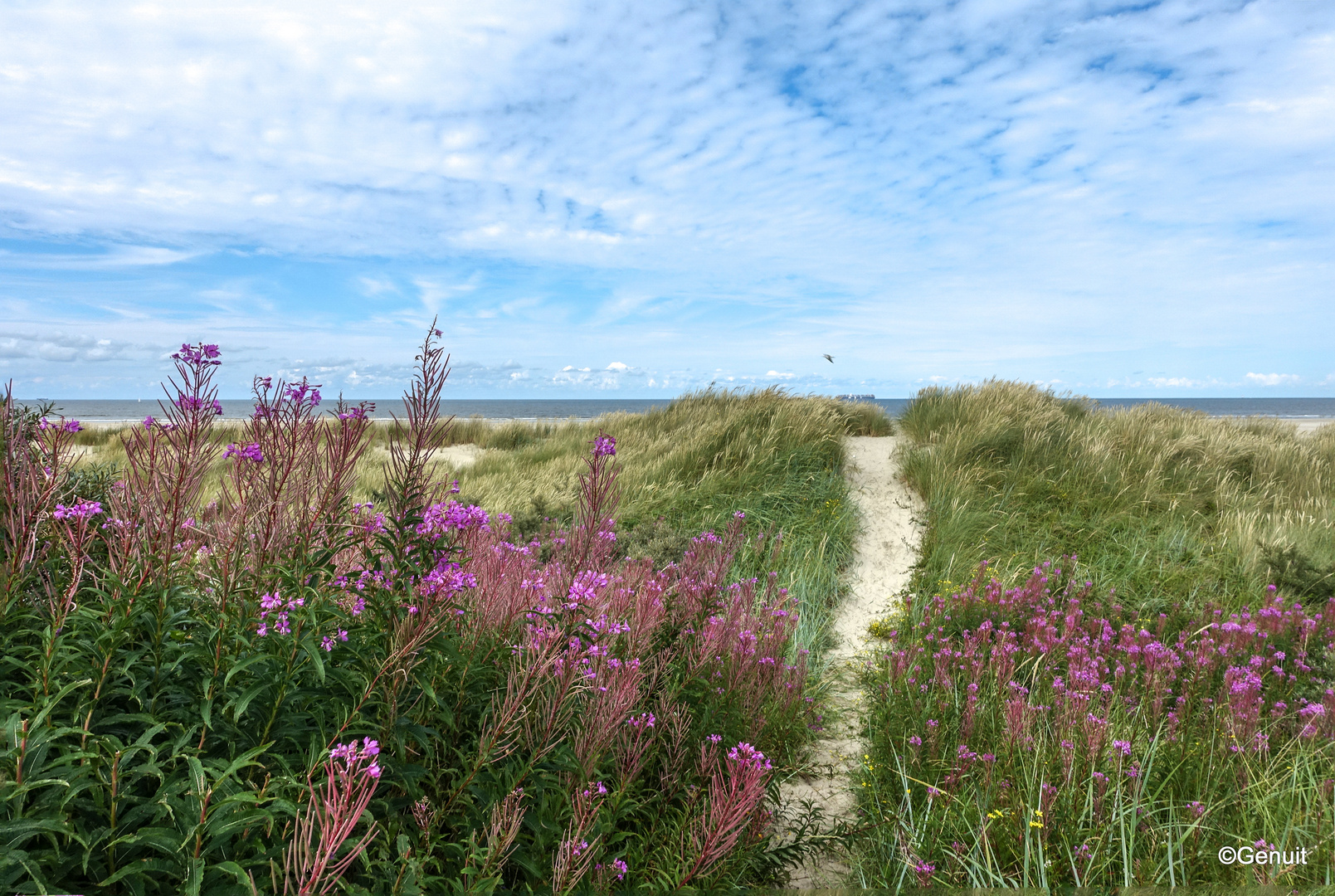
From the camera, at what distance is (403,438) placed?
229 centimetres

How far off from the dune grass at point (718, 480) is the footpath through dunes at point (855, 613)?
0.89 ft

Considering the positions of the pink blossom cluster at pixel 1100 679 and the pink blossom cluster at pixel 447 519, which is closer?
the pink blossom cluster at pixel 447 519

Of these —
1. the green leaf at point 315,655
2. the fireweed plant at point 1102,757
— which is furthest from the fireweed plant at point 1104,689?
the green leaf at point 315,655

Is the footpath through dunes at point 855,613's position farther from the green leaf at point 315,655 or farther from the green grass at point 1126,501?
the green leaf at point 315,655

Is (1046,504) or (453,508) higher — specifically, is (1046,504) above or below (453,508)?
below

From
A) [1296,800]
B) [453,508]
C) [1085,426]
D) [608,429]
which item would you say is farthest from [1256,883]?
[608,429]

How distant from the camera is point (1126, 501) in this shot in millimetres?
8969

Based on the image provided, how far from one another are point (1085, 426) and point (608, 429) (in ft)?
27.0

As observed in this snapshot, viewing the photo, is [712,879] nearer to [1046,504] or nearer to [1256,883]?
[1256,883]

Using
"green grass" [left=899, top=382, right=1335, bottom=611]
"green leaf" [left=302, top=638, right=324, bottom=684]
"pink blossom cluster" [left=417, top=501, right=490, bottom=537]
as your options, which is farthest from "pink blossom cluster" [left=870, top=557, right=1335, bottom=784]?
"green leaf" [left=302, top=638, right=324, bottom=684]

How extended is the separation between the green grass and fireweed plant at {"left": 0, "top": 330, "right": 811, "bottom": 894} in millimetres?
5072

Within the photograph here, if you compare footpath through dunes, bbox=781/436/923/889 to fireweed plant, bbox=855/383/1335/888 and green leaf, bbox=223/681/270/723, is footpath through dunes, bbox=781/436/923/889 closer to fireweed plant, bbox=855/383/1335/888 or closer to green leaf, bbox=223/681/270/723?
fireweed plant, bbox=855/383/1335/888

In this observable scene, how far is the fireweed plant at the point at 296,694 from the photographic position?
67.9 inches

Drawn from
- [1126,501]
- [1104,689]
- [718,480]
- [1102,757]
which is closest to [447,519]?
[1102,757]
